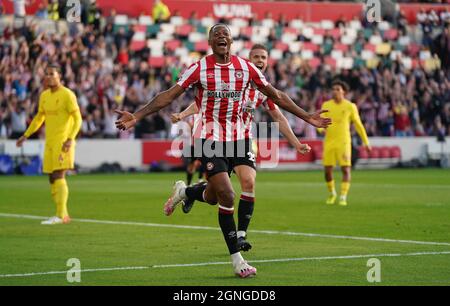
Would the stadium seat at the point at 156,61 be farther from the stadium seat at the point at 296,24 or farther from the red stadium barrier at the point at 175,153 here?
the stadium seat at the point at 296,24

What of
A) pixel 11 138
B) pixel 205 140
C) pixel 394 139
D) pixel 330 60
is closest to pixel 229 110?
pixel 205 140

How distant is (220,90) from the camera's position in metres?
11.0

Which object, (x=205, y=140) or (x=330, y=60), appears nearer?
(x=205, y=140)

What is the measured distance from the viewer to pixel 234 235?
11.0 m

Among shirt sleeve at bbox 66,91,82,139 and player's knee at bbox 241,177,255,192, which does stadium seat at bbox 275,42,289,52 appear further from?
player's knee at bbox 241,177,255,192

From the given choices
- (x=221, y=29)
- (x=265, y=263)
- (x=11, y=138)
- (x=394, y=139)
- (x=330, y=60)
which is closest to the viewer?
(x=221, y=29)

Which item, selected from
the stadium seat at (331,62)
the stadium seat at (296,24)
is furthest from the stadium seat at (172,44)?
the stadium seat at (331,62)

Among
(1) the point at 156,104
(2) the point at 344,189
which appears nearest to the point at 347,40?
(2) the point at 344,189

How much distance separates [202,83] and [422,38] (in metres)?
37.1

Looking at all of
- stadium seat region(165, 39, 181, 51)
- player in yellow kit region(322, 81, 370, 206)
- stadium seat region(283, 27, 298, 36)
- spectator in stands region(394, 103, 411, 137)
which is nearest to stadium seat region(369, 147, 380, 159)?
spectator in stands region(394, 103, 411, 137)

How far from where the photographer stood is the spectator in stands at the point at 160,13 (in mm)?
40588

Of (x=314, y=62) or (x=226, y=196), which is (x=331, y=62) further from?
(x=226, y=196)

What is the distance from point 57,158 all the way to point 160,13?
2373 cm

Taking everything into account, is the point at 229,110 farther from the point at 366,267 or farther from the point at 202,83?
the point at 366,267
